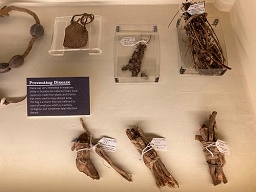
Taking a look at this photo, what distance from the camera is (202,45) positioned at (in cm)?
153

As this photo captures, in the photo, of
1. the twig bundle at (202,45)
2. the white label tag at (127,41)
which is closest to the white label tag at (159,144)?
the twig bundle at (202,45)

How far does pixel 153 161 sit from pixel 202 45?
2.17ft

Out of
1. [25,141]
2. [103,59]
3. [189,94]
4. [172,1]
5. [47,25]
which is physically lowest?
[25,141]

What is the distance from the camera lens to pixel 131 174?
1421 mm

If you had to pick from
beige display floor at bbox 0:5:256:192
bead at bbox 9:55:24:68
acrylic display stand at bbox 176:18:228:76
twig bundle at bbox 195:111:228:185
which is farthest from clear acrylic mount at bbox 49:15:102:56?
twig bundle at bbox 195:111:228:185

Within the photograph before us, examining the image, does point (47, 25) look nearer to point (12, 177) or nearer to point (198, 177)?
point (12, 177)

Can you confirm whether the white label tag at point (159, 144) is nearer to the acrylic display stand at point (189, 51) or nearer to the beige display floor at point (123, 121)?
the beige display floor at point (123, 121)

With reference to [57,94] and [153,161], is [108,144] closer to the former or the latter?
[153,161]

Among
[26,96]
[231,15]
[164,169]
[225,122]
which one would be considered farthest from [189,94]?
[26,96]

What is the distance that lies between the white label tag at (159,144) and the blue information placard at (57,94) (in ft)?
1.24

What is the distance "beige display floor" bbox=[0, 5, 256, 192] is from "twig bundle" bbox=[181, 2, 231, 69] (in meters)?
0.12

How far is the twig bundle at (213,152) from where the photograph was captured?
138 cm

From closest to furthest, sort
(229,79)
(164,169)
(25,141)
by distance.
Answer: (164,169) < (25,141) < (229,79)

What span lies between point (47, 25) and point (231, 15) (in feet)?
3.77
